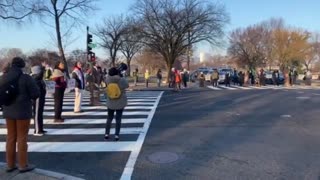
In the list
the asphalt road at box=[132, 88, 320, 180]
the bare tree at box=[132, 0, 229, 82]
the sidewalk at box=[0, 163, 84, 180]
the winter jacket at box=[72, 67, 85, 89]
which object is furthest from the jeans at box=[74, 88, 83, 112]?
the bare tree at box=[132, 0, 229, 82]

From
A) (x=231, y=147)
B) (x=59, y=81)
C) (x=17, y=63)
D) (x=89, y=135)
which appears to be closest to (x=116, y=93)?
(x=89, y=135)

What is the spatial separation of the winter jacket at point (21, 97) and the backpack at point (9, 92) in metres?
0.04

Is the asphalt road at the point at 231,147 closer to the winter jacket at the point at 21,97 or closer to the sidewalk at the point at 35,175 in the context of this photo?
the sidewalk at the point at 35,175

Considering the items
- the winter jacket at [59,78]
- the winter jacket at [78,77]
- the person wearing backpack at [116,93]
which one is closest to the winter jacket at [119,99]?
the person wearing backpack at [116,93]

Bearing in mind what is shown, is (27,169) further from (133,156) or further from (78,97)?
(78,97)

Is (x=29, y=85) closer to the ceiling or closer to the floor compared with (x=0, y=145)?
closer to the ceiling

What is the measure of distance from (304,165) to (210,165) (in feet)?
4.78

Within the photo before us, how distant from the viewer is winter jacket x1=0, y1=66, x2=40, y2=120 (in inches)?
274

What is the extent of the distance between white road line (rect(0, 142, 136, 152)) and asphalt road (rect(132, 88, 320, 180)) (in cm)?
48

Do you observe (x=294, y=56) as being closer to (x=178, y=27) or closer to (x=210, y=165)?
(x=178, y=27)

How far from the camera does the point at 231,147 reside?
9.19m

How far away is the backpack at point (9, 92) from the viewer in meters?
6.85

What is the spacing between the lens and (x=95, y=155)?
8539 mm

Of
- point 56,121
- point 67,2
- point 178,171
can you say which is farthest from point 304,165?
point 67,2
